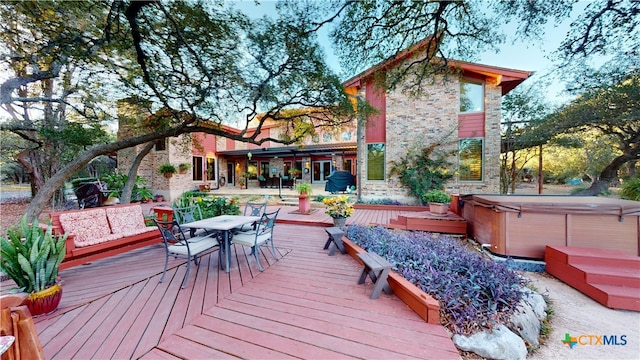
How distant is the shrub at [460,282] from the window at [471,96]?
23.0ft

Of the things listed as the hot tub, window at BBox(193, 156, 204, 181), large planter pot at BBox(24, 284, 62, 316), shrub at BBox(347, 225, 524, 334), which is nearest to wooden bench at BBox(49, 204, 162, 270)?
large planter pot at BBox(24, 284, 62, 316)

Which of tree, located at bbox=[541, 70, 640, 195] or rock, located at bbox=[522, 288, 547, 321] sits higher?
tree, located at bbox=[541, 70, 640, 195]

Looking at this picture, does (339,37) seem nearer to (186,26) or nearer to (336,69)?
(336,69)

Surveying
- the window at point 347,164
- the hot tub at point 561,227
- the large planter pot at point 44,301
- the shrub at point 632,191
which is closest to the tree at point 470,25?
the hot tub at point 561,227

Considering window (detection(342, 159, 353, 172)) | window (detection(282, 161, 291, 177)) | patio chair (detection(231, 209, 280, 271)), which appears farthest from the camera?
window (detection(282, 161, 291, 177))

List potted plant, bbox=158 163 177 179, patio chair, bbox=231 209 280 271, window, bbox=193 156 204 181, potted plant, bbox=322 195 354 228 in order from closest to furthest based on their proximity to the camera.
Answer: patio chair, bbox=231 209 280 271
potted plant, bbox=322 195 354 228
potted plant, bbox=158 163 177 179
window, bbox=193 156 204 181

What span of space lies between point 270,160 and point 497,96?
13069mm

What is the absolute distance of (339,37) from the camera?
419cm

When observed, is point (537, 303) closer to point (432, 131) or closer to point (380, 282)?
point (380, 282)

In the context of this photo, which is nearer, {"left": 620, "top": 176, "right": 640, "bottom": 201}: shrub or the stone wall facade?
{"left": 620, "top": 176, "right": 640, "bottom": 201}: shrub

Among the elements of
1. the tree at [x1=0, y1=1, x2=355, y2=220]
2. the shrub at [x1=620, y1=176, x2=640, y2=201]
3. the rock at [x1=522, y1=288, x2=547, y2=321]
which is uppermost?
the tree at [x1=0, y1=1, x2=355, y2=220]

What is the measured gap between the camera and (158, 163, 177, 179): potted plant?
10.5 m

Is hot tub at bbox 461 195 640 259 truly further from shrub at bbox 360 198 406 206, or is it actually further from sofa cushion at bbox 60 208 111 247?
sofa cushion at bbox 60 208 111 247

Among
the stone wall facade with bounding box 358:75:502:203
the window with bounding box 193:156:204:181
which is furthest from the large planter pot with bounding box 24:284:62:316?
the window with bounding box 193:156:204:181
